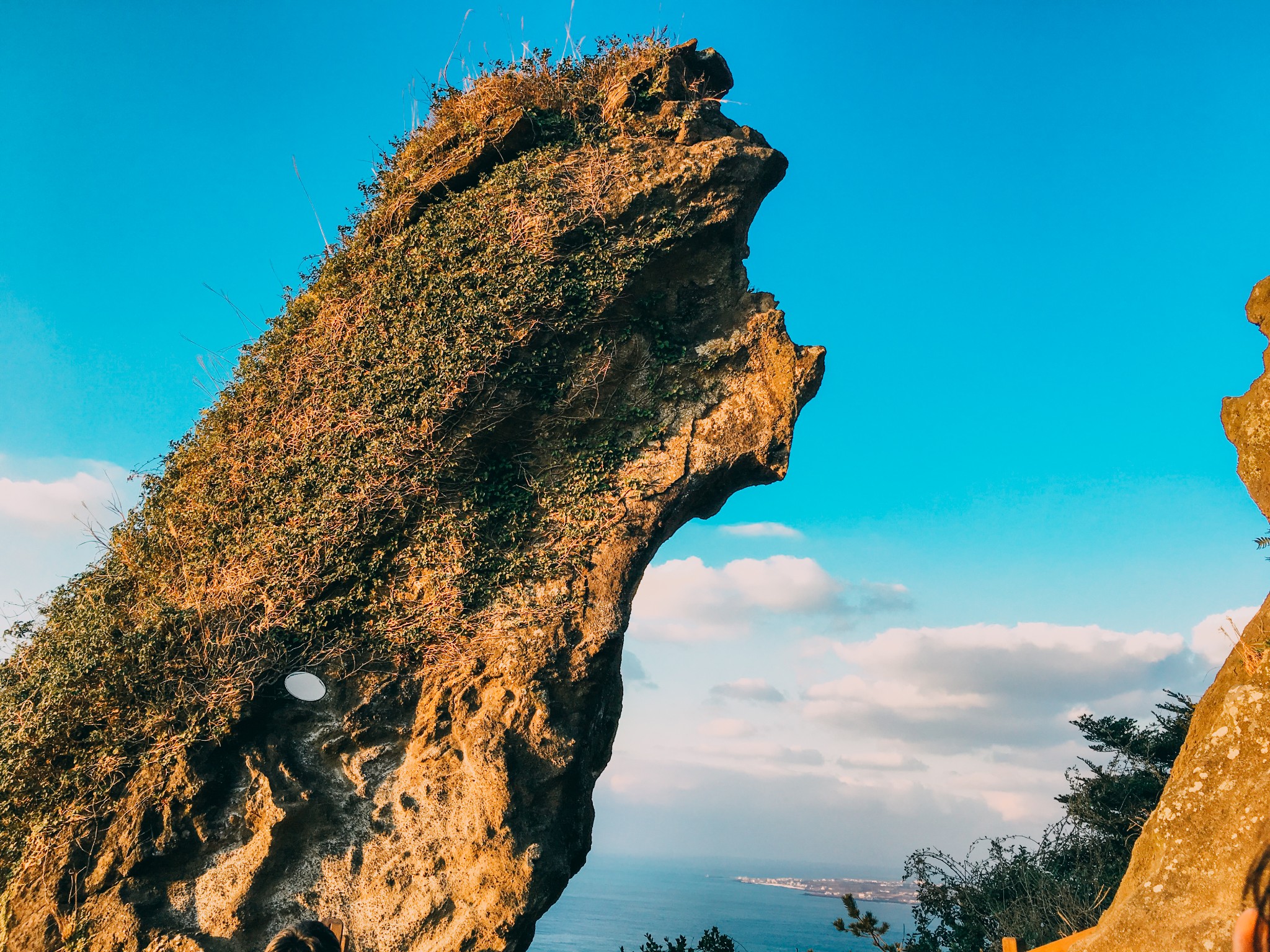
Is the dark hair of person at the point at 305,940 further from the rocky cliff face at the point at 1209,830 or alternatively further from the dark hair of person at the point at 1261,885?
the dark hair of person at the point at 1261,885

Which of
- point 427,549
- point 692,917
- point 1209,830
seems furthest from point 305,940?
point 692,917

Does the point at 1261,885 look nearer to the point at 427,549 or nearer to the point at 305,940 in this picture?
the point at 427,549

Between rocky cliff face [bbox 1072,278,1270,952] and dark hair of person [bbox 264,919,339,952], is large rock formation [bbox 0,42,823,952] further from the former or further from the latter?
rocky cliff face [bbox 1072,278,1270,952]

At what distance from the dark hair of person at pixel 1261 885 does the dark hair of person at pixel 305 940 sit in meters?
7.78

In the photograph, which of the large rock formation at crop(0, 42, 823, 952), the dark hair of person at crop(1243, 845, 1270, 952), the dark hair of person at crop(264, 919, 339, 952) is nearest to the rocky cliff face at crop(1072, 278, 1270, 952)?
the dark hair of person at crop(1243, 845, 1270, 952)

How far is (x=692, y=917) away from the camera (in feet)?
241

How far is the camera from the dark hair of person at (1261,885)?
5.06m

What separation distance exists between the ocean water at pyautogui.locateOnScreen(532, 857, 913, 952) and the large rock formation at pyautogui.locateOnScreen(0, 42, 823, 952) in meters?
3.77

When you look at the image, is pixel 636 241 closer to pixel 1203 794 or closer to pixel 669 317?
pixel 669 317

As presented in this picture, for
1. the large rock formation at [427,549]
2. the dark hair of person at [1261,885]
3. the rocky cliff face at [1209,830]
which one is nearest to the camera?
the dark hair of person at [1261,885]

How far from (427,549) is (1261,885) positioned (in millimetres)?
7833

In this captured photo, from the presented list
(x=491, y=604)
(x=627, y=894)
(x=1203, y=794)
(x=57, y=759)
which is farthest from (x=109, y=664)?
(x=627, y=894)

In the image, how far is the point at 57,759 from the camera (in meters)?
7.97

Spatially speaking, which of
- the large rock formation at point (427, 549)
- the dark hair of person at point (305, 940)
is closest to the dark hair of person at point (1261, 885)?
the large rock formation at point (427, 549)
